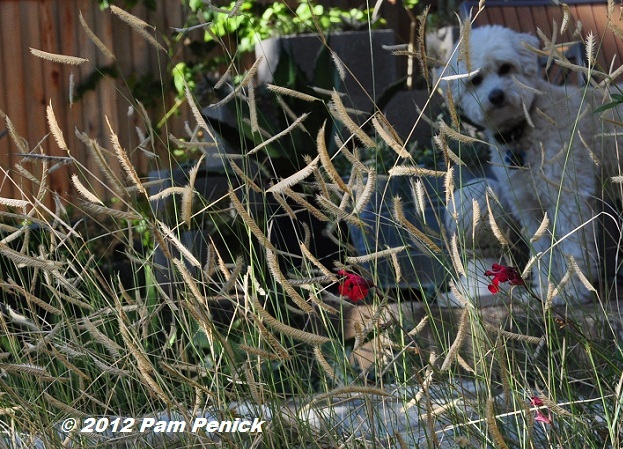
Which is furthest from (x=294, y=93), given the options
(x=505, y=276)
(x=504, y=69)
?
(x=504, y=69)

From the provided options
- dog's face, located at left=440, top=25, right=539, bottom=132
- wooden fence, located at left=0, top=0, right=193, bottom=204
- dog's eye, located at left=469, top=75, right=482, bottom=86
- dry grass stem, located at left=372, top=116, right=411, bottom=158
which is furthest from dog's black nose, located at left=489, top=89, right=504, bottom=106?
wooden fence, located at left=0, top=0, right=193, bottom=204

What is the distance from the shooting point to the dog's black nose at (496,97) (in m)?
3.60

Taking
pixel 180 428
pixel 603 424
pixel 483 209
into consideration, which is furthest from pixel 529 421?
pixel 483 209

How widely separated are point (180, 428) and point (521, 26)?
3785 mm

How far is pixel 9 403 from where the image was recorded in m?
1.73

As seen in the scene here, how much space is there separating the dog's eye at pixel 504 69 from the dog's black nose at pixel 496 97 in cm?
19

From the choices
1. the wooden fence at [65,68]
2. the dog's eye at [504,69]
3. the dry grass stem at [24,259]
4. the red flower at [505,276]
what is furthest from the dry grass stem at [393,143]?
the wooden fence at [65,68]

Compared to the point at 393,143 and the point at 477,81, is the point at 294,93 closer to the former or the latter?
the point at 393,143

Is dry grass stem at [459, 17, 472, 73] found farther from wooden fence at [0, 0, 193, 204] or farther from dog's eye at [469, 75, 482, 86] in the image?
wooden fence at [0, 0, 193, 204]

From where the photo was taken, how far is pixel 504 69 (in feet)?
12.4

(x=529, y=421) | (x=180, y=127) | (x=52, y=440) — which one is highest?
(x=529, y=421)

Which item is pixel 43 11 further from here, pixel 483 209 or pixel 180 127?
pixel 483 209

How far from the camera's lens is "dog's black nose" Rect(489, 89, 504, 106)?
3598mm

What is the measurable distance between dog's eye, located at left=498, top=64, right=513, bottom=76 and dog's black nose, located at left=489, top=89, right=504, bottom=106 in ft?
0.64
